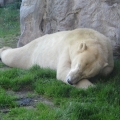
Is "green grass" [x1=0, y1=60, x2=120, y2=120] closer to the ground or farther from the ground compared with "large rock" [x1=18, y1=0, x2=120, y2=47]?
closer to the ground

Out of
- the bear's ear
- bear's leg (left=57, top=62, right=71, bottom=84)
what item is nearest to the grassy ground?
bear's leg (left=57, top=62, right=71, bottom=84)

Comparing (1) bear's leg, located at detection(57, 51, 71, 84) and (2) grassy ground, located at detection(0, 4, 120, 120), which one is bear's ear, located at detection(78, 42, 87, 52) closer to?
(1) bear's leg, located at detection(57, 51, 71, 84)

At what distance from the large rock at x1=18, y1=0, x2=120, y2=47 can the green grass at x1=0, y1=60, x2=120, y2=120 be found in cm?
95

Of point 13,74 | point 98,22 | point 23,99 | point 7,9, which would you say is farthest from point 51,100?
point 7,9

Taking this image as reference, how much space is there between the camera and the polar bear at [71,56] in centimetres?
663

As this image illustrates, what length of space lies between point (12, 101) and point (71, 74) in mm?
1138

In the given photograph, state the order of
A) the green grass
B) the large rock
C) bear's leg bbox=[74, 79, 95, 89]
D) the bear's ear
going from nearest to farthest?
the green grass < bear's leg bbox=[74, 79, 95, 89] < the bear's ear < the large rock

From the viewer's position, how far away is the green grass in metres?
5.29

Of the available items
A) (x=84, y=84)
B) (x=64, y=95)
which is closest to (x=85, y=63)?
(x=84, y=84)

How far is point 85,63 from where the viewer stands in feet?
21.6

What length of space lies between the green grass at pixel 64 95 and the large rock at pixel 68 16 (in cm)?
95

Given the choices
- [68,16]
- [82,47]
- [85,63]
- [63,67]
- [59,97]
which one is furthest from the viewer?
[68,16]

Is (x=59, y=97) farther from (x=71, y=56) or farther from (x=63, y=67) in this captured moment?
(x=71, y=56)

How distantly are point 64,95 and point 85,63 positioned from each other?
0.67 metres
